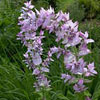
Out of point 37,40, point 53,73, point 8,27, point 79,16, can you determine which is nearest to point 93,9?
point 79,16

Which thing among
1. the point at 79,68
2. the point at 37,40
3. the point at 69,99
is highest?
the point at 37,40

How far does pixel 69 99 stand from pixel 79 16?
12.7 ft

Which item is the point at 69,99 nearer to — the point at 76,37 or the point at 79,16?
the point at 76,37

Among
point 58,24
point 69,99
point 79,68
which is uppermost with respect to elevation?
point 58,24

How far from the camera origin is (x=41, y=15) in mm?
1642

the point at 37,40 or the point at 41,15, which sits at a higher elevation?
the point at 41,15

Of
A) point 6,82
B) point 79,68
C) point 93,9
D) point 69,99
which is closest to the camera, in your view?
point 79,68

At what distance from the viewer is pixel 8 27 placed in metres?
4.37

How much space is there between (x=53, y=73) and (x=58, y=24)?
145 centimetres

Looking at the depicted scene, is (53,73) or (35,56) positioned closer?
(35,56)

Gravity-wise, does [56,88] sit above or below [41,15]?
below

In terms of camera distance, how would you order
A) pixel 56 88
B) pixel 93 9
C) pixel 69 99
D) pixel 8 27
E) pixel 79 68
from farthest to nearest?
1. pixel 93 9
2. pixel 8 27
3. pixel 56 88
4. pixel 69 99
5. pixel 79 68

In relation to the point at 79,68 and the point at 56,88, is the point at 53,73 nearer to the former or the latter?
the point at 56,88

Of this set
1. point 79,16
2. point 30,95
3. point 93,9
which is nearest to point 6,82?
point 30,95
